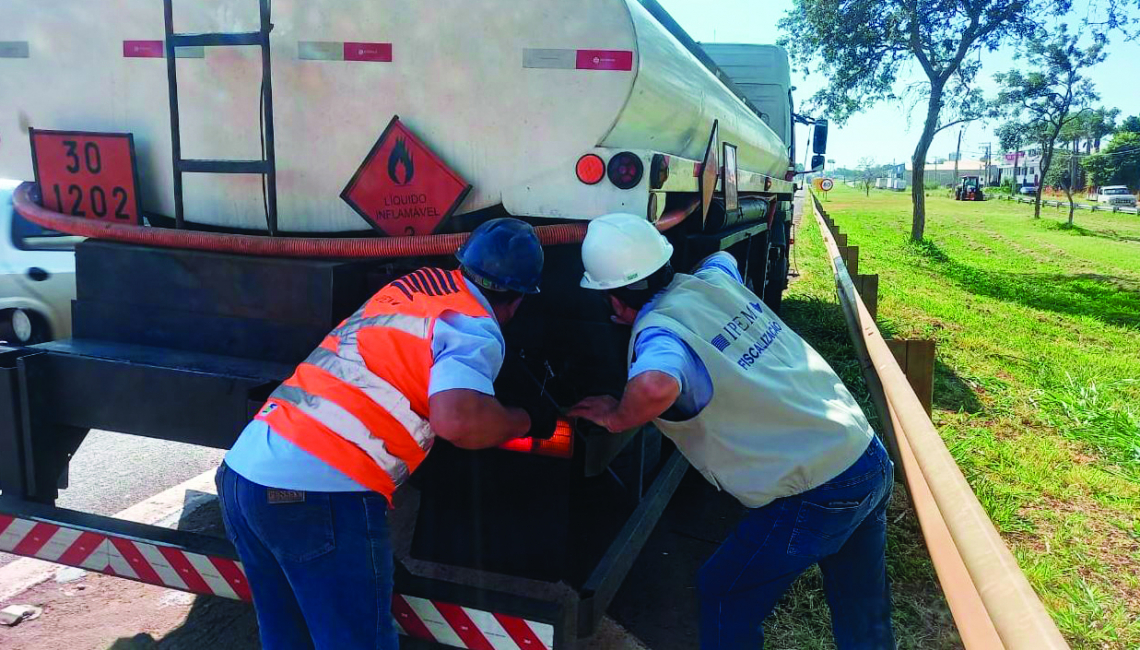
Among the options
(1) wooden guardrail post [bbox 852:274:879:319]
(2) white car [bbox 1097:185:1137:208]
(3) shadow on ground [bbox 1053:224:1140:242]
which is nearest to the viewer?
(1) wooden guardrail post [bbox 852:274:879:319]

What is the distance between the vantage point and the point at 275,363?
2994 millimetres

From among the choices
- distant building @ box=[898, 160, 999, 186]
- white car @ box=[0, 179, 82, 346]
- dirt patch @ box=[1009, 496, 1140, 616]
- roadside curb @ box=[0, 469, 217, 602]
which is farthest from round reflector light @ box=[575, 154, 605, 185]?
distant building @ box=[898, 160, 999, 186]

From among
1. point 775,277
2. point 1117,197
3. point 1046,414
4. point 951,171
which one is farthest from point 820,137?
point 951,171

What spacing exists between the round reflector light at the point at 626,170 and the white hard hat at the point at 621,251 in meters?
0.29

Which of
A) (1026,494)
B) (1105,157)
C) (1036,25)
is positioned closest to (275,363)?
(1026,494)

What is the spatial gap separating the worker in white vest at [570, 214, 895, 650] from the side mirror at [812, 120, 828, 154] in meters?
9.08

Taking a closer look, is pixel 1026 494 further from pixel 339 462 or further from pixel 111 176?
pixel 111 176

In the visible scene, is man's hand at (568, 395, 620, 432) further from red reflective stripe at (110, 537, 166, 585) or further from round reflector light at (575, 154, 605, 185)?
red reflective stripe at (110, 537, 166, 585)

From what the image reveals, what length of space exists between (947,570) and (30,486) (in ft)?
9.86

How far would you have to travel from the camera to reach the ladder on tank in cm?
283

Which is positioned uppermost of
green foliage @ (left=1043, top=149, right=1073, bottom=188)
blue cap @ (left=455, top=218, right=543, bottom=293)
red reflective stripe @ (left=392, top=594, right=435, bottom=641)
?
green foliage @ (left=1043, top=149, right=1073, bottom=188)

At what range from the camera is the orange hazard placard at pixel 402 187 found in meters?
2.92

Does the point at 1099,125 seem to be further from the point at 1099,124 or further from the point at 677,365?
the point at 677,365

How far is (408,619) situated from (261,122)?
181 cm
